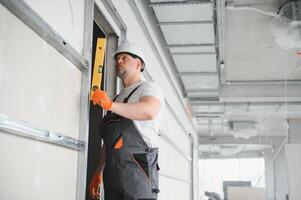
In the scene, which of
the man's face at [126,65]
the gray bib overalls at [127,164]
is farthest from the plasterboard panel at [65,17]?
the gray bib overalls at [127,164]

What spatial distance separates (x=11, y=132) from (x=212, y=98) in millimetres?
5830

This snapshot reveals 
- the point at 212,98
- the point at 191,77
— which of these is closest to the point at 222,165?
the point at 212,98

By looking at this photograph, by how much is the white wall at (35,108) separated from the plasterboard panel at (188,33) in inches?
94.2

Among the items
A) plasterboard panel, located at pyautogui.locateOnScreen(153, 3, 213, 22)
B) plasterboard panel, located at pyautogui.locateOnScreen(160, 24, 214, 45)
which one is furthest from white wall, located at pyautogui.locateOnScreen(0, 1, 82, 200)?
plasterboard panel, located at pyautogui.locateOnScreen(160, 24, 214, 45)

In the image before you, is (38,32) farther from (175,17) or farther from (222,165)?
(222,165)

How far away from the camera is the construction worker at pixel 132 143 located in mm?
1532

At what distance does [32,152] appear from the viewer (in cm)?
130

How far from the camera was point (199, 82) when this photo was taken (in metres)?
5.90

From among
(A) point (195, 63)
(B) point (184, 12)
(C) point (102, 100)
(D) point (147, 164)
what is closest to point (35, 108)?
(C) point (102, 100)

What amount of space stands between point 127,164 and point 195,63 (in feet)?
11.9

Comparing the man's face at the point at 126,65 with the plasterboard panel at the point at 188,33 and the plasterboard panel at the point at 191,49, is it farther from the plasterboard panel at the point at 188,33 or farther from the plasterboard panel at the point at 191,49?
the plasterboard panel at the point at 191,49

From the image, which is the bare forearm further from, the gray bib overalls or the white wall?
the white wall

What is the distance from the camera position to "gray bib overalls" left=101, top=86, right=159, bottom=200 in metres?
1.53

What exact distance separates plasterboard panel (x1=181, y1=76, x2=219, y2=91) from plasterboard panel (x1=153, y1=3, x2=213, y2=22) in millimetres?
1964
